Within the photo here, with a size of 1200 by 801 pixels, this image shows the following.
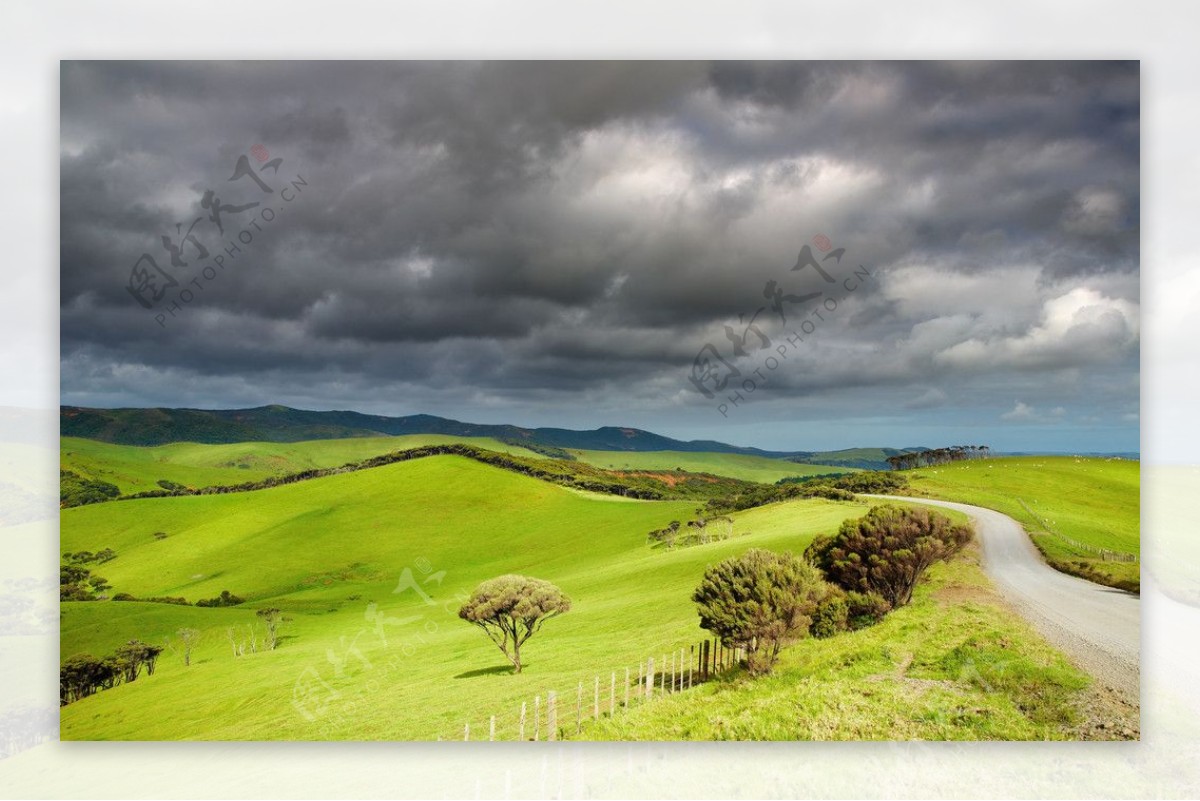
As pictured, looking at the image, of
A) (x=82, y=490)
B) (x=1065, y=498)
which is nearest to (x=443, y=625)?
(x=82, y=490)

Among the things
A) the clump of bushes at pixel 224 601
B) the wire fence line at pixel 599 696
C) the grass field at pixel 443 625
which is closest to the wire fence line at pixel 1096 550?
the grass field at pixel 443 625

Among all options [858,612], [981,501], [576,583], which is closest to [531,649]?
[576,583]

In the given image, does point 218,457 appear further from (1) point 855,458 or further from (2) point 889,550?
(2) point 889,550

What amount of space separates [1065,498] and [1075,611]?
80.3 inches

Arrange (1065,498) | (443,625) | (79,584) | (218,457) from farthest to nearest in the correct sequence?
(218,457)
(443,625)
(79,584)
(1065,498)

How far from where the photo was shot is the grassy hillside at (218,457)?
11867 millimetres

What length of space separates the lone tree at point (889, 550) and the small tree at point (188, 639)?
10222 millimetres

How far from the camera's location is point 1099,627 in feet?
25.8

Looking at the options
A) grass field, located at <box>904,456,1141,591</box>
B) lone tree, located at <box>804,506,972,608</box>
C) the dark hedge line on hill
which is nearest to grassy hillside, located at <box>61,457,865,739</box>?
the dark hedge line on hill

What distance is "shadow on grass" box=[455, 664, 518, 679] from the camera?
854 cm

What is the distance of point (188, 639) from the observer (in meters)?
10.2

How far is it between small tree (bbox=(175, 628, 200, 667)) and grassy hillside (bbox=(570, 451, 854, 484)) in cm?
778

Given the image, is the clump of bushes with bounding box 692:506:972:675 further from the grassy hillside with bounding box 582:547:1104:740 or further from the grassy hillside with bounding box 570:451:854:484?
the grassy hillside with bounding box 570:451:854:484

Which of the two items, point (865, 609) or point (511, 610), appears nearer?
point (865, 609)
